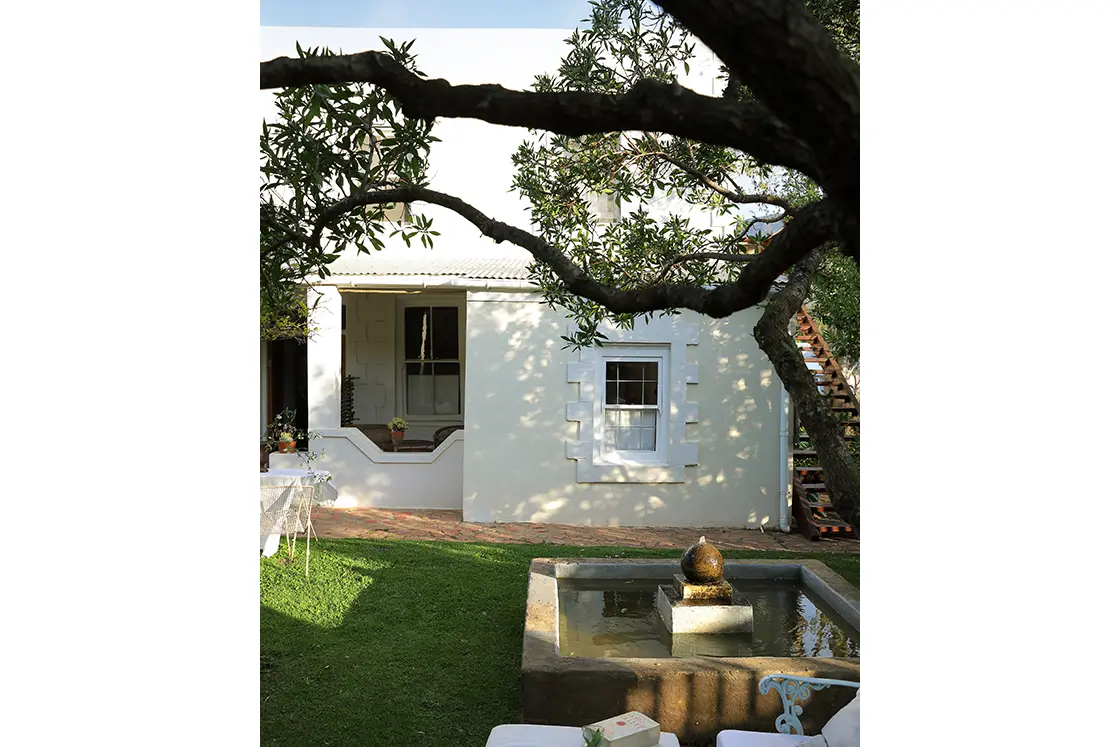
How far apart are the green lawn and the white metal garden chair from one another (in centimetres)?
160

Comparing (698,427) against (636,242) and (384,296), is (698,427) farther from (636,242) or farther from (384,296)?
(384,296)

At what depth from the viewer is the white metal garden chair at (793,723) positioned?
3.35 m

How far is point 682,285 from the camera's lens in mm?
2816

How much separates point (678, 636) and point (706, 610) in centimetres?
28

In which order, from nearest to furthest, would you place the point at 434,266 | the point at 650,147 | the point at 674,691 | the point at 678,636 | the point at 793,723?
the point at 793,723 → the point at 674,691 → the point at 650,147 → the point at 678,636 → the point at 434,266

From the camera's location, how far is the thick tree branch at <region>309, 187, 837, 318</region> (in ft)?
5.01

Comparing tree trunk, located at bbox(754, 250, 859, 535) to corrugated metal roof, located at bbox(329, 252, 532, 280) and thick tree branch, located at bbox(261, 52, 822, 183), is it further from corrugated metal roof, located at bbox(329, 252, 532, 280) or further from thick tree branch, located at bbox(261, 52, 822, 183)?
corrugated metal roof, located at bbox(329, 252, 532, 280)

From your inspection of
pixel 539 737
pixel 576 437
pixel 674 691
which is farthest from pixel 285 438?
pixel 539 737

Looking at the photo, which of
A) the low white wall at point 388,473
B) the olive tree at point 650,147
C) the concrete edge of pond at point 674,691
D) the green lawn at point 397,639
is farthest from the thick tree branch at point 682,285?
the low white wall at point 388,473

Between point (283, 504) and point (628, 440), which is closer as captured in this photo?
point (283, 504)

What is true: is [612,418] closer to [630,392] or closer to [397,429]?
[630,392]
